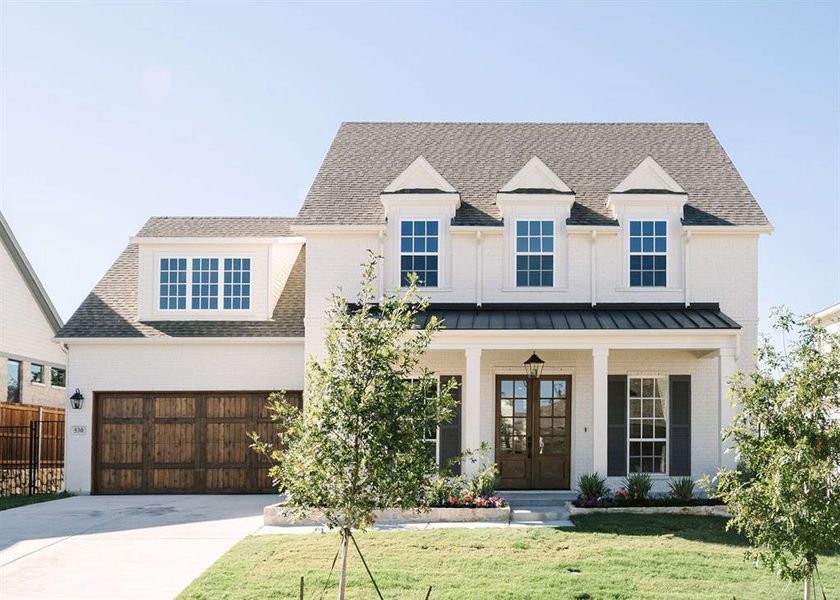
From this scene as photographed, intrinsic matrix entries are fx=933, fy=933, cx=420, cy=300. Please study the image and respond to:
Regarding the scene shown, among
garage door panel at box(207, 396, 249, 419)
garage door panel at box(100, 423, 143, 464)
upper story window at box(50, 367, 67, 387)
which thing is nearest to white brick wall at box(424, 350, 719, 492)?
garage door panel at box(207, 396, 249, 419)

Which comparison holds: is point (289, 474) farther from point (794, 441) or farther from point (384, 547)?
point (794, 441)

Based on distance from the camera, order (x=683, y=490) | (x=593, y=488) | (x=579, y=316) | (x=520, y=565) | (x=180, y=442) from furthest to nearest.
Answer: (x=180, y=442), (x=579, y=316), (x=593, y=488), (x=683, y=490), (x=520, y=565)

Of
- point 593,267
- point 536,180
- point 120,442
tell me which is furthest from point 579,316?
point 120,442

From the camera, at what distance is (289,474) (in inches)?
393

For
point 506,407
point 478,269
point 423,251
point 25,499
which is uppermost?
point 423,251

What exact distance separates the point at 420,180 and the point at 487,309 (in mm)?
3189

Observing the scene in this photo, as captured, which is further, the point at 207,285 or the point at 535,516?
the point at 207,285

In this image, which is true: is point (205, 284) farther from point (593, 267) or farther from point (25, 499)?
point (593, 267)

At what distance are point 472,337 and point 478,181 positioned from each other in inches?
195

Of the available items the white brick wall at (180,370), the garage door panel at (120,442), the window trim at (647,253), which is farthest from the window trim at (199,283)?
the window trim at (647,253)

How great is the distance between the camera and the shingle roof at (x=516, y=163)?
810 inches

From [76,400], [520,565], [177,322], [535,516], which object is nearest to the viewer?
[520,565]

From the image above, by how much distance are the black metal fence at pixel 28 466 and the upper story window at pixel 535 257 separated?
11.8m

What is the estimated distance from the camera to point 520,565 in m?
12.9
